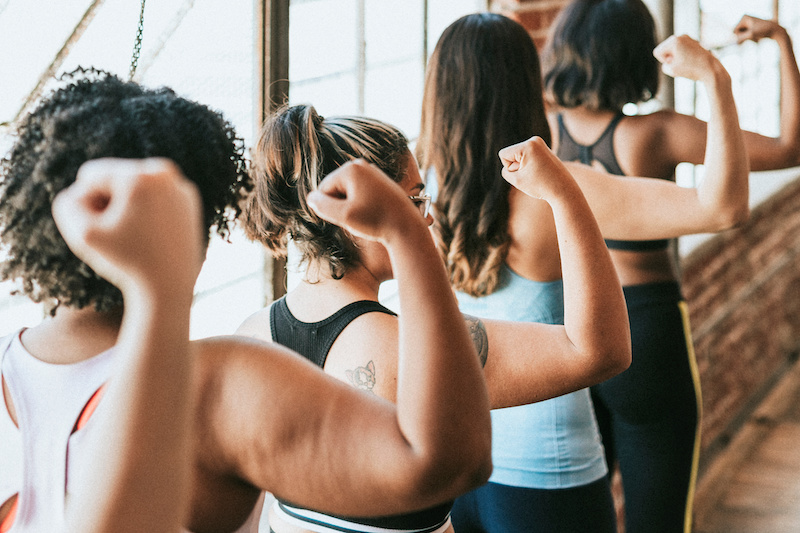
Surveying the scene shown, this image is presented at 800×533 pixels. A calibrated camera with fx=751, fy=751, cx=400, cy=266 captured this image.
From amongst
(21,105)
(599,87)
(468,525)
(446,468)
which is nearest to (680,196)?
(599,87)

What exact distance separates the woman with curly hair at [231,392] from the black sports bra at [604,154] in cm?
123

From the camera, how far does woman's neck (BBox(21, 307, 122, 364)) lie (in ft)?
2.07

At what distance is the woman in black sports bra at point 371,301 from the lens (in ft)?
3.04

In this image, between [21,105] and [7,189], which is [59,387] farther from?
[21,105]

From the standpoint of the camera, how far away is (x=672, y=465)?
1832 millimetres

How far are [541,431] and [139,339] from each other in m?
1.07

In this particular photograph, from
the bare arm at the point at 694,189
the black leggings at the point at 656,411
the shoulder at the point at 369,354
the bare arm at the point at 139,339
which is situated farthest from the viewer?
the black leggings at the point at 656,411

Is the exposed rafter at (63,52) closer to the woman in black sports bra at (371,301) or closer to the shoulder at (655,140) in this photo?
the woman in black sports bra at (371,301)

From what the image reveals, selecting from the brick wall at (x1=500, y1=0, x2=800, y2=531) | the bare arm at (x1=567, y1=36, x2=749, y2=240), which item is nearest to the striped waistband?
the bare arm at (x1=567, y1=36, x2=749, y2=240)

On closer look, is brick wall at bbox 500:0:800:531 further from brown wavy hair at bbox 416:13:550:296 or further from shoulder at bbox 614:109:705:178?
brown wavy hair at bbox 416:13:550:296

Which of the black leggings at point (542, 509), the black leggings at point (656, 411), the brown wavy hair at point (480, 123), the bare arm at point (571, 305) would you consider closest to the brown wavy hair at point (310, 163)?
the bare arm at point (571, 305)

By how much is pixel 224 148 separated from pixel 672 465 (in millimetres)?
1529

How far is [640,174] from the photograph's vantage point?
5.66 ft

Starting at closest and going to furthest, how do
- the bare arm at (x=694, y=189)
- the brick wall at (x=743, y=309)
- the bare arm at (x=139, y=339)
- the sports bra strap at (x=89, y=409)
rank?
the bare arm at (x=139, y=339), the sports bra strap at (x=89, y=409), the bare arm at (x=694, y=189), the brick wall at (x=743, y=309)
